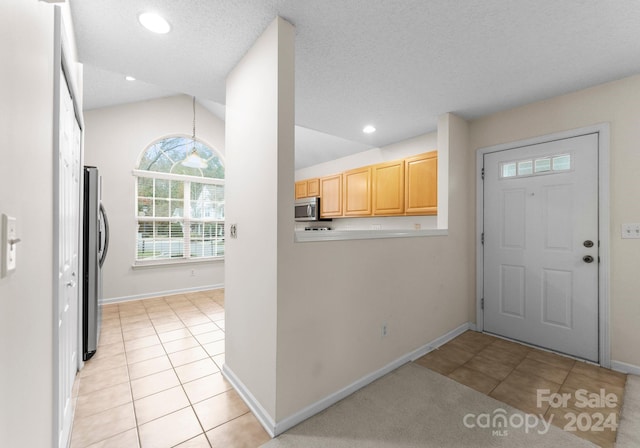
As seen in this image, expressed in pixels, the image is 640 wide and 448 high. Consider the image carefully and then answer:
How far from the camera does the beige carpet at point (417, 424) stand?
155cm

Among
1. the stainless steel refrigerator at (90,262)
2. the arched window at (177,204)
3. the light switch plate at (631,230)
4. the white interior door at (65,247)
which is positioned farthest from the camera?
the arched window at (177,204)

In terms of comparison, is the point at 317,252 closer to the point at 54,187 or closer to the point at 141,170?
the point at 54,187

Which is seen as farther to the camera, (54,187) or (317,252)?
(317,252)

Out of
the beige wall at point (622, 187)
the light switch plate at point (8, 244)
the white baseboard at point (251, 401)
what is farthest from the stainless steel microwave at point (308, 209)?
the light switch plate at point (8, 244)

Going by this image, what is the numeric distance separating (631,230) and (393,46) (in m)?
2.45

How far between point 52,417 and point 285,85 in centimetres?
190

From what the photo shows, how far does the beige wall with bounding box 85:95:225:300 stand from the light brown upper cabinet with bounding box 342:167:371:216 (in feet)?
10.4

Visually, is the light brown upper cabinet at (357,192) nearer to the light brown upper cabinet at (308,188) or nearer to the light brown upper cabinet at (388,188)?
the light brown upper cabinet at (388,188)

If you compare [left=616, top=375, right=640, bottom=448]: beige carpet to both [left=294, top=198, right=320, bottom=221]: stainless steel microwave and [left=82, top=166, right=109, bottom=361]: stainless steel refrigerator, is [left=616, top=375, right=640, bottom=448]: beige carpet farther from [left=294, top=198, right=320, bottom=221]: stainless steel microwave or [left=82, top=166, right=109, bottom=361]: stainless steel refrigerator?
[left=294, top=198, right=320, bottom=221]: stainless steel microwave

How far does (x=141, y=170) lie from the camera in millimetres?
4621

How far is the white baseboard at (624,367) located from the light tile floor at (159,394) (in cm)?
290

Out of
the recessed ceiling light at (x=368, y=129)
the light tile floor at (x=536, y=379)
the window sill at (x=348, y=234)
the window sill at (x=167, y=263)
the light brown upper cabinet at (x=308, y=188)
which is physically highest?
the recessed ceiling light at (x=368, y=129)

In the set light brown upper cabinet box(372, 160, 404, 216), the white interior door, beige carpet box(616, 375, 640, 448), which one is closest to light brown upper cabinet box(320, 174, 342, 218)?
light brown upper cabinet box(372, 160, 404, 216)

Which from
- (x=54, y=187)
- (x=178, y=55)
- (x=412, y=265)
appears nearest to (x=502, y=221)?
(x=412, y=265)
